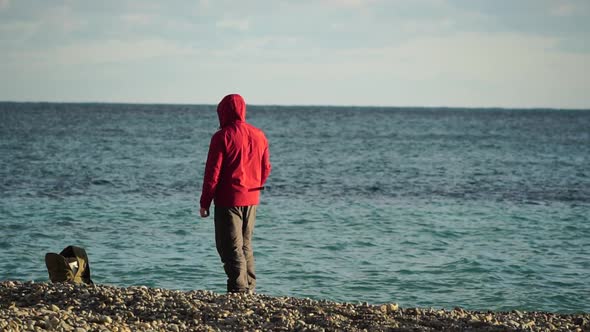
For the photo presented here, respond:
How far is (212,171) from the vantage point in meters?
7.97

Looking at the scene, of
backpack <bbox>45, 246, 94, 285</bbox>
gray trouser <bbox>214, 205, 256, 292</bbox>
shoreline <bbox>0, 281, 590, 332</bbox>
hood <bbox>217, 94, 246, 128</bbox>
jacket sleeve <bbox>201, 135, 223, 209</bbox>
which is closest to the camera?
shoreline <bbox>0, 281, 590, 332</bbox>

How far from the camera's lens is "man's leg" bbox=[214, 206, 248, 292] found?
319 inches

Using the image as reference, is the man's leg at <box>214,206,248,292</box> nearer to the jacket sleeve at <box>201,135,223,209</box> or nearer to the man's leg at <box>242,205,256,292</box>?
the man's leg at <box>242,205,256,292</box>

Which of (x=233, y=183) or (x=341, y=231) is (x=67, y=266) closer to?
(x=233, y=183)

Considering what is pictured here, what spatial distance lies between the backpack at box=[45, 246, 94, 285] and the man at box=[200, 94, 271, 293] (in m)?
2.17

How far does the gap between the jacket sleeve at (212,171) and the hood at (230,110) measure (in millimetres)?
311

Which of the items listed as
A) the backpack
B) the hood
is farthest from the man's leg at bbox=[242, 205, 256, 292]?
the backpack

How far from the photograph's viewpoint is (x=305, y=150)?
1829 inches

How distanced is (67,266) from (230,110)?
3038 mm

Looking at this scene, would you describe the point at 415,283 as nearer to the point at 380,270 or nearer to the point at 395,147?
the point at 380,270

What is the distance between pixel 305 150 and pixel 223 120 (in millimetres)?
38228

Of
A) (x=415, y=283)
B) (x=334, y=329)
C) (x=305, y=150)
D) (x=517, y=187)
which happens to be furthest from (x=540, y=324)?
(x=305, y=150)

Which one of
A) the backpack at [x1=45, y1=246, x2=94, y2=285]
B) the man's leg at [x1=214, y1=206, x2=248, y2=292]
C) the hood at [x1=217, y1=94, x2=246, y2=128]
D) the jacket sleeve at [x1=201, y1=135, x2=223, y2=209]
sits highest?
the hood at [x1=217, y1=94, x2=246, y2=128]

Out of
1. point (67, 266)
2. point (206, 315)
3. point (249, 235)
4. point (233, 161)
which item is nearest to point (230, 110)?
point (233, 161)
